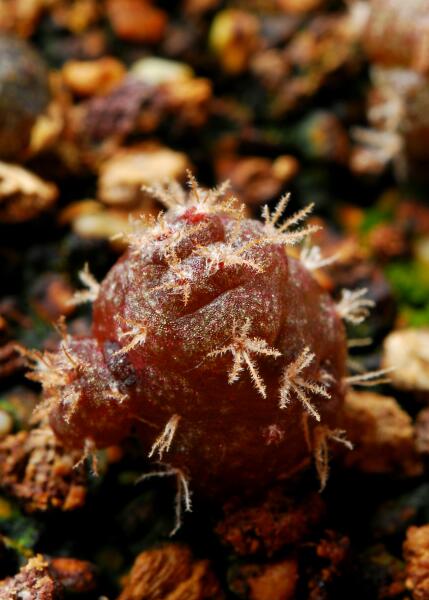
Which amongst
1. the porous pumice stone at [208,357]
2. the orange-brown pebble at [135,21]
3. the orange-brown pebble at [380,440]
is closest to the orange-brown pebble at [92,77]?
the orange-brown pebble at [135,21]

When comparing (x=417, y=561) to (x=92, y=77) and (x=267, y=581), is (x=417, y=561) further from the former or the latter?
(x=92, y=77)

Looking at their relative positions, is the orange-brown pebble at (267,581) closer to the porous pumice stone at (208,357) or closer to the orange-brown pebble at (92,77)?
the porous pumice stone at (208,357)

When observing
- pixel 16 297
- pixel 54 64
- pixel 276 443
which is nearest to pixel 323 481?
pixel 276 443

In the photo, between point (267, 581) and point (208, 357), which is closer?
point (208, 357)

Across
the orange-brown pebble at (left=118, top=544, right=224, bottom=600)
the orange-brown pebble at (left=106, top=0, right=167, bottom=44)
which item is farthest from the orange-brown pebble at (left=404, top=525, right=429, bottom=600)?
the orange-brown pebble at (left=106, top=0, right=167, bottom=44)

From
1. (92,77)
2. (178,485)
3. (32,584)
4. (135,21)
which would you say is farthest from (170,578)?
(135,21)

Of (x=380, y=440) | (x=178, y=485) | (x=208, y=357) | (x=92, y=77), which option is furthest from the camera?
(x=92, y=77)

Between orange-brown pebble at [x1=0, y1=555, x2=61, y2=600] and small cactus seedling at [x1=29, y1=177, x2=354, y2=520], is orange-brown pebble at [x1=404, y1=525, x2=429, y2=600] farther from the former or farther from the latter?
orange-brown pebble at [x1=0, y1=555, x2=61, y2=600]

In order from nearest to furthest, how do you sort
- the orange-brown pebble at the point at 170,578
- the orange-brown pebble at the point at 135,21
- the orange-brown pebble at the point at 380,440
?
the orange-brown pebble at the point at 170,578 < the orange-brown pebble at the point at 380,440 < the orange-brown pebble at the point at 135,21

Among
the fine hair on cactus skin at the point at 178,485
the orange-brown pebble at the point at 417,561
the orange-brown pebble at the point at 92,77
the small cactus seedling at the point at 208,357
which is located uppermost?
the orange-brown pebble at the point at 92,77
